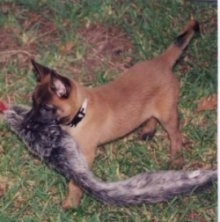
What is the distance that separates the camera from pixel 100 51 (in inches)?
253

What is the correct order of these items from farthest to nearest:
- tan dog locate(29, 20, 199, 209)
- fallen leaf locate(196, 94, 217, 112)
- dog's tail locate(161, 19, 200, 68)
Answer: fallen leaf locate(196, 94, 217, 112) → dog's tail locate(161, 19, 200, 68) → tan dog locate(29, 20, 199, 209)

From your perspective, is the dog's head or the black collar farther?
the black collar

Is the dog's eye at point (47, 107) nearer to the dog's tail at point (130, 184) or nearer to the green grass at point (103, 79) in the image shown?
the dog's tail at point (130, 184)

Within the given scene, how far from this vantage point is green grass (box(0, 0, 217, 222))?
509 centimetres

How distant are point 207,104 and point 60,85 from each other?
1.68m

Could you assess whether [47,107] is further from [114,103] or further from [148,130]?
[148,130]

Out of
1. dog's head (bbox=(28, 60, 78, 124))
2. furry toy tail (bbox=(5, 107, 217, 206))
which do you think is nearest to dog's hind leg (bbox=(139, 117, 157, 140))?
furry toy tail (bbox=(5, 107, 217, 206))

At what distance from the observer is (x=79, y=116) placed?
4.92 meters

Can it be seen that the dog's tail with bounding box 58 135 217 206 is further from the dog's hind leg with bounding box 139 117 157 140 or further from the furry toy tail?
the dog's hind leg with bounding box 139 117 157 140

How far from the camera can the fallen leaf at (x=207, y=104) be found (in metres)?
5.91

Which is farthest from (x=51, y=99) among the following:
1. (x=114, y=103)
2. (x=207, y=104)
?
(x=207, y=104)

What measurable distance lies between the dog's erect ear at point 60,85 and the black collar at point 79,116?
0.62 feet

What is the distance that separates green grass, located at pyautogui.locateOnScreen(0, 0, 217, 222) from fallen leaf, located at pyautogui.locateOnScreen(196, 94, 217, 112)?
1.6 inches

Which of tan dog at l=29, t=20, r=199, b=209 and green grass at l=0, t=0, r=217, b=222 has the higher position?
tan dog at l=29, t=20, r=199, b=209
